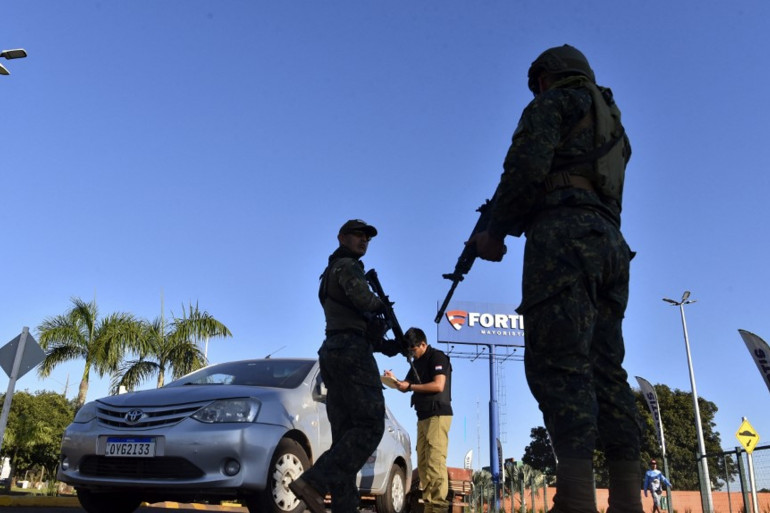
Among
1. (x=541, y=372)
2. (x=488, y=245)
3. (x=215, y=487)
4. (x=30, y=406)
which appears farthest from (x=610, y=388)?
(x=30, y=406)

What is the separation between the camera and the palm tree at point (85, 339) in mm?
20234

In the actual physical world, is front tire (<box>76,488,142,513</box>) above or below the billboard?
below

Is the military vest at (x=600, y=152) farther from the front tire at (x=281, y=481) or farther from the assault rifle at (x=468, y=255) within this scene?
the front tire at (x=281, y=481)

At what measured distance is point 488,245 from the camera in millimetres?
3014

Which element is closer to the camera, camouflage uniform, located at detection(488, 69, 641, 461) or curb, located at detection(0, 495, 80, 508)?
camouflage uniform, located at detection(488, 69, 641, 461)

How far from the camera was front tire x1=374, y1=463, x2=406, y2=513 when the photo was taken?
6.86 metres

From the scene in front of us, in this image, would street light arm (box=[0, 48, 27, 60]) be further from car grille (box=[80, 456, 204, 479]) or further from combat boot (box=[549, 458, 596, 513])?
combat boot (box=[549, 458, 596, 513])

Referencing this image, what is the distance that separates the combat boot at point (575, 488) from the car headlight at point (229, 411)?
3.30 m

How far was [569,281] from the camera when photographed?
249 cm

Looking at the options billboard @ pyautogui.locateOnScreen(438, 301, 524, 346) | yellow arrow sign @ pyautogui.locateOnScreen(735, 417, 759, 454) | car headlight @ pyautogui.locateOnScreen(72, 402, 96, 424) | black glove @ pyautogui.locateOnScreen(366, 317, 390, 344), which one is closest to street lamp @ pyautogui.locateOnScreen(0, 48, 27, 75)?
car headlight @ pyautogui.locateOnScreen(72, 402, 96, 424)

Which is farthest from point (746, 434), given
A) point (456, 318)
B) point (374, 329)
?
point (456, 318)

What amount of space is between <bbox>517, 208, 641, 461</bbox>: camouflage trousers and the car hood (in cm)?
331

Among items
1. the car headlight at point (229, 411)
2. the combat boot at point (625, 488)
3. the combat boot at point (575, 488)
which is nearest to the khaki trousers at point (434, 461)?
the car headlight at point (229, 411)

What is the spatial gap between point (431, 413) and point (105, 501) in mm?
3010
